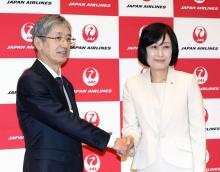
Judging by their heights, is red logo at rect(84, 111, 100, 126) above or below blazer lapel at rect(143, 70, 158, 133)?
below

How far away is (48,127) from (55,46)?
460 millimetres

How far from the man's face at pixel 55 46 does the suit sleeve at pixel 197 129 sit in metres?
0.75

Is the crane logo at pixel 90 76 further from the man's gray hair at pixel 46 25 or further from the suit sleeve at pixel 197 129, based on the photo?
the suit sleeve at pixel 197 129

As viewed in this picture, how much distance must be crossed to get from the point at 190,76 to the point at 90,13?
1.03m

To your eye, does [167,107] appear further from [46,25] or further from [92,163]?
[92,163]

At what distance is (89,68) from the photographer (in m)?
2.74

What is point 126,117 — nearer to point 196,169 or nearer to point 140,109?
point 140,109

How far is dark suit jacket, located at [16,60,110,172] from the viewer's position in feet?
6.23

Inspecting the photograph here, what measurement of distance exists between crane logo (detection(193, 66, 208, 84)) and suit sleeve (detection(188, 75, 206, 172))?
39.8 inches

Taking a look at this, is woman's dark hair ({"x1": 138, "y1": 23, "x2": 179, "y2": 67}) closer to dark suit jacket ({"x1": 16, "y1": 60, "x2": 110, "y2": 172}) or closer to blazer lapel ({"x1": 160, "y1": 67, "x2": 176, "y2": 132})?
blazer lapel ({"x1": 160, "y1": 67, "x2": 176, "y2": 132})

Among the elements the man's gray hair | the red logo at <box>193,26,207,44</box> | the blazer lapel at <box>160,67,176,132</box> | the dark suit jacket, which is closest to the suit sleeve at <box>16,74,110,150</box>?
the dark suit jacket

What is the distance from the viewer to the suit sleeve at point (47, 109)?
6.23 ft

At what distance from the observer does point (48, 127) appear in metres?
1.93

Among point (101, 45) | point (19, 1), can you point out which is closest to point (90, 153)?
point (101, 45)
